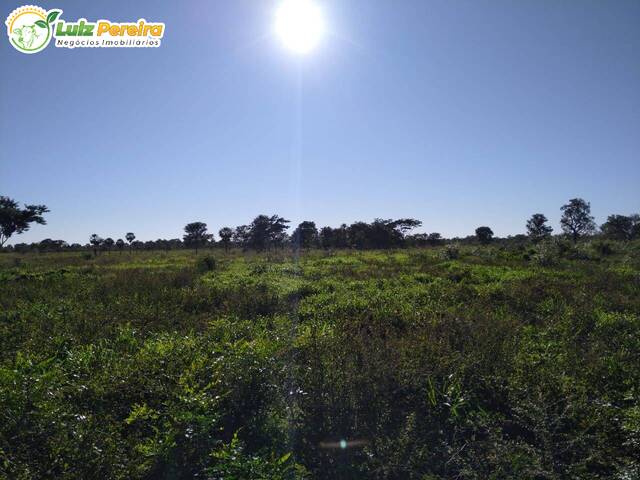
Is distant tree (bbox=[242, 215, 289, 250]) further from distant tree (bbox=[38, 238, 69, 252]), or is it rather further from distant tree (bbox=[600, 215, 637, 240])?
distant tree (bbox=[600, 215, 637, 240])

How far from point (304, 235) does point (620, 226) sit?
1605 inches

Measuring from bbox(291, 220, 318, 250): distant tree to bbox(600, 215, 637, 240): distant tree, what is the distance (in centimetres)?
3681

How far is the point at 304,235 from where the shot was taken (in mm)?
46938

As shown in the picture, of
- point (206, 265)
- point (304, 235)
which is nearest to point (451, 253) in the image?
point (206, 265)

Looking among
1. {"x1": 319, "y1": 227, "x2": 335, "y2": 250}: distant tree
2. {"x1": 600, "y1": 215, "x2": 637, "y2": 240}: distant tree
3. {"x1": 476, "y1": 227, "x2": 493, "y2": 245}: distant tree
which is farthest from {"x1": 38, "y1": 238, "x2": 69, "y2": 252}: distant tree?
{"x1": 600, "y1": 215, "x2": 637, "y2": 240}: distant tree

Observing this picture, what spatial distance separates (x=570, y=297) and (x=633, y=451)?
6261mm

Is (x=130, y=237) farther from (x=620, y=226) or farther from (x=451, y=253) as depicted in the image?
(x=620, y=226)

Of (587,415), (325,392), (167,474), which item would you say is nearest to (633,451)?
(587,415)

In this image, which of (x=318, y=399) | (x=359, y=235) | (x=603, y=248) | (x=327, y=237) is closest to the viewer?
(x=318, y=399)

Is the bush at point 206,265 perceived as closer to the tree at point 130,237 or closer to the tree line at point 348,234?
the tree line at point 348,234

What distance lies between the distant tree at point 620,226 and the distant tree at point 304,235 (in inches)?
1449

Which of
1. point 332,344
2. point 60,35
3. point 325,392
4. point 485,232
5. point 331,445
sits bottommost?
point 331,445

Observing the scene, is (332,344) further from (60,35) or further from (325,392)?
(60,35)

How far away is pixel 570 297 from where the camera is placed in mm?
8430
